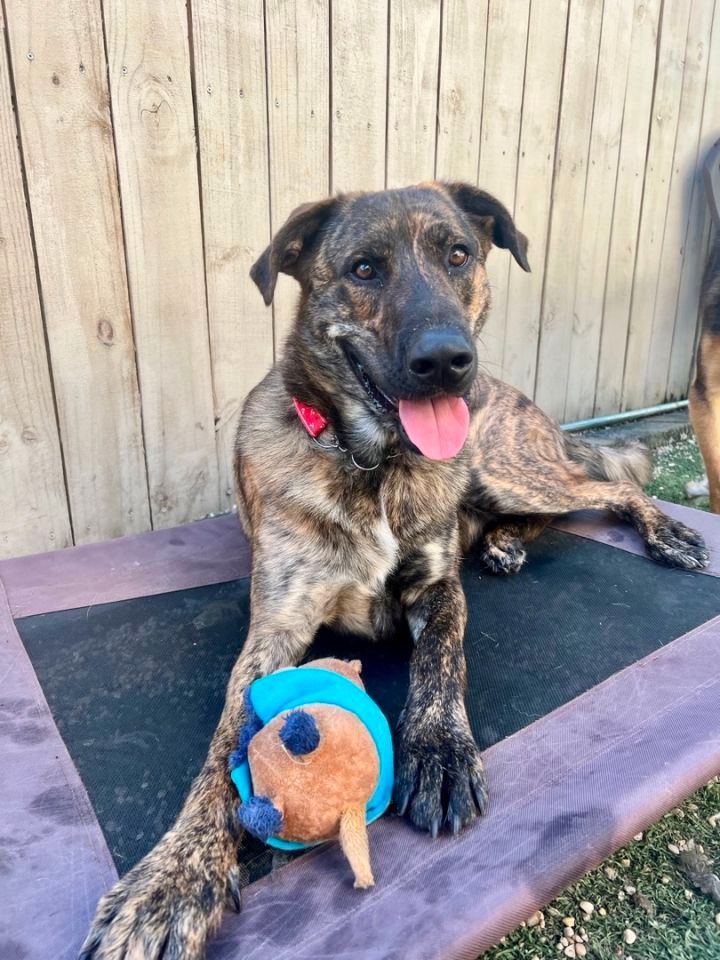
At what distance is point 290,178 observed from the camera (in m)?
3.16

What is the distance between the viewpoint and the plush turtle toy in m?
1.19

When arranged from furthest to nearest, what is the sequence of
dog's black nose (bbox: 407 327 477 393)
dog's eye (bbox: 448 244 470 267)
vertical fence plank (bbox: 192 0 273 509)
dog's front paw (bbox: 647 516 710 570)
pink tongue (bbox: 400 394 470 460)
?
1. vertical fence plank (bbox: 192 0 273 509)
2. dog's front paw (bbox: 647 516 710 570)
3. dog's eye (bbox: 448 244 470 267)
4. pink tongue (bbox: 400 394 470 460)
5. dog's black nose (bbox: 407 327 477 393)

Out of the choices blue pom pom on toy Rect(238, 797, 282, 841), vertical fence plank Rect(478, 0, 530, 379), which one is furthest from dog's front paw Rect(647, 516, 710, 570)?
blue pom pom on toy Rect(238, 797, 282, 841)

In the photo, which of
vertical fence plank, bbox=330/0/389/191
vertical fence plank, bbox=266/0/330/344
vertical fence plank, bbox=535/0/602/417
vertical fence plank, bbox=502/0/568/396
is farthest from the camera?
vertical fence plank, bbox=535/0/602/417

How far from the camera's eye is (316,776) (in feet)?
3.92

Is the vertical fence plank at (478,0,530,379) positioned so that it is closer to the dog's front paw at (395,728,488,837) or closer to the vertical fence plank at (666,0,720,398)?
the vertical fence plank at (666,0,720,398)

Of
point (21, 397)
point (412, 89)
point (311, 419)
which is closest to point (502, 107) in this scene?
point (412, 89)

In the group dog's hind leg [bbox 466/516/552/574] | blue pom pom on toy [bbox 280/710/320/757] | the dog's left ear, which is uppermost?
the dog's left ear

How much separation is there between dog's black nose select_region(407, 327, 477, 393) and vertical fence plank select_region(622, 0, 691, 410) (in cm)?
353

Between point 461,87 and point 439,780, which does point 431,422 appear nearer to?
point 439,780

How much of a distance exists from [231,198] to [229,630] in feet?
6.37

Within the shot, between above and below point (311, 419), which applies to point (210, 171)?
above

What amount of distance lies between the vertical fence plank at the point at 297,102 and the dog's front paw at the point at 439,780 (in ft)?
6.55

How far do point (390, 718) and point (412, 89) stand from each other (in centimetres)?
305
